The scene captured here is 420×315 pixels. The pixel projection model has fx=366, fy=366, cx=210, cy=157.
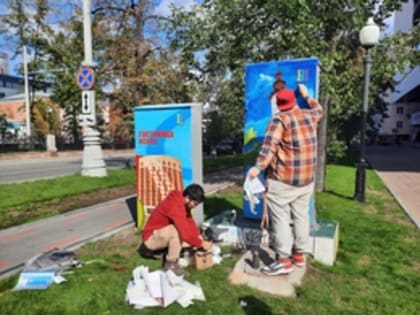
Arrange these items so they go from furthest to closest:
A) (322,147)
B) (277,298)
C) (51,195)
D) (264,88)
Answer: (322,147) → (51,195) → (264,88) → (277,298)

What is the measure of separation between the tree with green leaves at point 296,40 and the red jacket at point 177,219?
16.0ft

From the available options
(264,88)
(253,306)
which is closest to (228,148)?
(264,88)

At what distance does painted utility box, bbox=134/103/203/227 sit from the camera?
559cm

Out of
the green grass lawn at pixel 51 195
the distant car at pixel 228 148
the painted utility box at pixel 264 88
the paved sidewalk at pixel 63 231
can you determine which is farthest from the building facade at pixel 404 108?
the paved sidewalk at pixel 63 231

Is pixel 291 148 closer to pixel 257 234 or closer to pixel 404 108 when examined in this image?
pixel 257 234

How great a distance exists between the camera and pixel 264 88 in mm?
5512

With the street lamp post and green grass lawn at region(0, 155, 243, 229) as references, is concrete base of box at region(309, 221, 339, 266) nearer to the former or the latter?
the street lamp post

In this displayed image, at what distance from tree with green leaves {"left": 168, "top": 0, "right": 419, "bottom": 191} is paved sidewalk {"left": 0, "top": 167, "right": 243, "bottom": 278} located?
4.59m

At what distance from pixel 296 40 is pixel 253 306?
5.80 metres

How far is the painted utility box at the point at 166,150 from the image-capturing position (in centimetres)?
559

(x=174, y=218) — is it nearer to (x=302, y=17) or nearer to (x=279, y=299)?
(x=279, y=299)

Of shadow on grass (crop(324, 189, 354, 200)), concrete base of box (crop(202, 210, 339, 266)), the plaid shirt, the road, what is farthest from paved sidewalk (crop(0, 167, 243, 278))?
the road

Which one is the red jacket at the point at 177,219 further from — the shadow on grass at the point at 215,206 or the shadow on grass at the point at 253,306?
the shadow on grass at the point at 215,206

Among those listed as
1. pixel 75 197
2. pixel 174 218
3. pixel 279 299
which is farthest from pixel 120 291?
pixel 75 197
